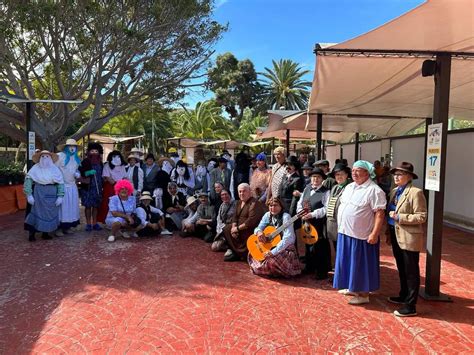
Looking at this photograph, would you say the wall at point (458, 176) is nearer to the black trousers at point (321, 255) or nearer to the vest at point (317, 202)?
the black trousers at point (321, 255)

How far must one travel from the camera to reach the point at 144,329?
345cm

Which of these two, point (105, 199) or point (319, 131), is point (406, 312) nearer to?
point (105, 199)

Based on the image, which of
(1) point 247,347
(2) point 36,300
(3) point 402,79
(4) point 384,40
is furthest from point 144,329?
(3) point 402,79

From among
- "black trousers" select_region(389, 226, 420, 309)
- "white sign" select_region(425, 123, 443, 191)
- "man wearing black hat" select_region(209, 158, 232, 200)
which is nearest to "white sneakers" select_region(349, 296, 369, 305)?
"black trousers" select_region(389, 226, 420, 309)

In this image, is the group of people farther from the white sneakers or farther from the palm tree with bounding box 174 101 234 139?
the palm tree with bounding box 174 101 234 139

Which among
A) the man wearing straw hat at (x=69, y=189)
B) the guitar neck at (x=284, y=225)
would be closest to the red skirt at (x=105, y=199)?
the man wearing straw hat at (x=69, y=189)

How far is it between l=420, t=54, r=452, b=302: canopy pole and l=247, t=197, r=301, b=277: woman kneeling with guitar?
155 cm

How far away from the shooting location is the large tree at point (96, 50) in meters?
10.4

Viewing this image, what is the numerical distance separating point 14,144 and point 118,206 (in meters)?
27.4

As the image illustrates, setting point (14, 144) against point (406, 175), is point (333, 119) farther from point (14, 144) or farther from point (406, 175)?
point (14, 144)

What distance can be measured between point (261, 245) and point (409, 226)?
192 cm

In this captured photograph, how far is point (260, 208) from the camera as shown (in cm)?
562

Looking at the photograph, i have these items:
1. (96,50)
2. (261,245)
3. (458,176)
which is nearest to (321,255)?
(261,245)

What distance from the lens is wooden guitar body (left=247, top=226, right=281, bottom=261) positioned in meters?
4.91
